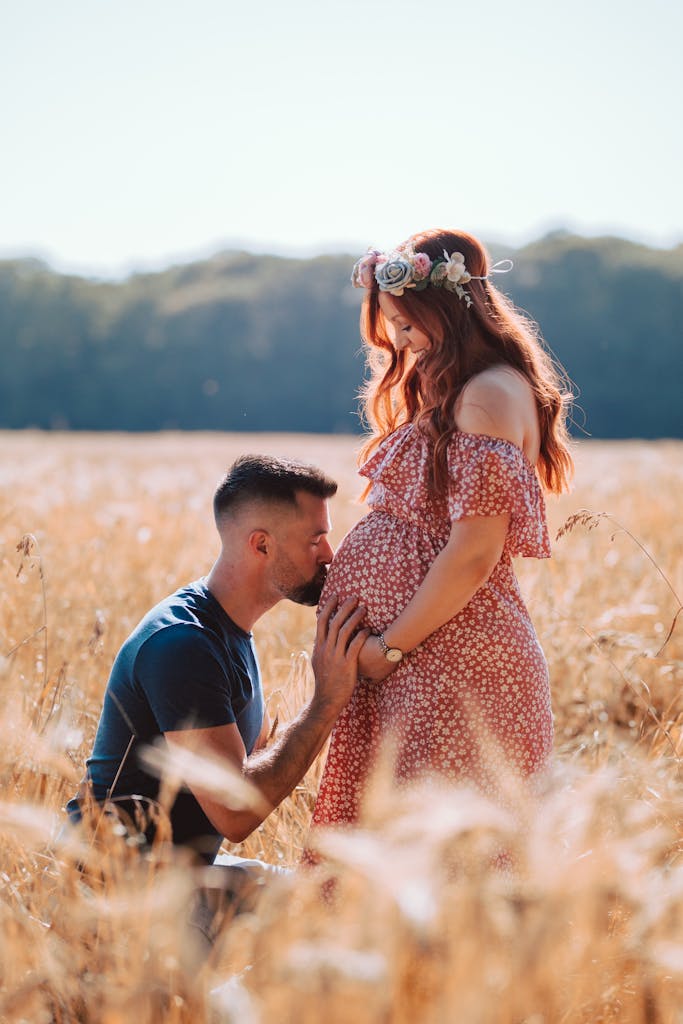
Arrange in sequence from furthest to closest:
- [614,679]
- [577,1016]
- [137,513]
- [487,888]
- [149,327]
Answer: [149,327] < [137,513] < [614,679] < [577,1016] < [487,888]

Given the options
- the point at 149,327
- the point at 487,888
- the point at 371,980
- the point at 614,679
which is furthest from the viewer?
the point at 149,327

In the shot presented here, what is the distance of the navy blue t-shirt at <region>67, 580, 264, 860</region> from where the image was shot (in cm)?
218

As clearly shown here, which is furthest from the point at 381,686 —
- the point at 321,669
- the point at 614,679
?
the point at 614,679

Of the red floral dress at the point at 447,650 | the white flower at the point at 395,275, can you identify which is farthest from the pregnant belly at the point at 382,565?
the white flower at the point at 395,275

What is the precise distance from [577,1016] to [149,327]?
67.5m

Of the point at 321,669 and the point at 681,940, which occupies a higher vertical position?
the point at 681,940

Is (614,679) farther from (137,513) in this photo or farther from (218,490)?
(137,513)

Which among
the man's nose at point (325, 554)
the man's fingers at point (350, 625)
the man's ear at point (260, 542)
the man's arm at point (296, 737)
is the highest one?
the man's ear at point (260, 542)

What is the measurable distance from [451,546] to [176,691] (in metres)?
0.77

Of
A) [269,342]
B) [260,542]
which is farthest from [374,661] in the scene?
[269,342]

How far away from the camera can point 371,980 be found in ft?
3.00

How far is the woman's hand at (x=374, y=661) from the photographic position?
244cm

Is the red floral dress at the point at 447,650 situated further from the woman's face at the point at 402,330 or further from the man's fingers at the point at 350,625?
the woman's face at the point at 402,330

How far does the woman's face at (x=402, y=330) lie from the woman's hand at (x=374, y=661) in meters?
0.82
